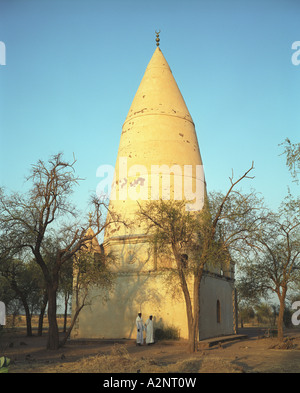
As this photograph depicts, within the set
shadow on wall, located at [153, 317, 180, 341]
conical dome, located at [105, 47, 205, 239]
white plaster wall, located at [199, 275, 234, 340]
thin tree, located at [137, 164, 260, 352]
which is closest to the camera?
thin tree, located at [137, 164, 260, 352]

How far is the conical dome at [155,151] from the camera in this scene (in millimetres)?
19984

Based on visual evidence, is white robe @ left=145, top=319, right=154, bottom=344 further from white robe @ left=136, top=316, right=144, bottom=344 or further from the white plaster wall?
the white plaster wall

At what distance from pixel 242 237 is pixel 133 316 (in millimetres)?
7240

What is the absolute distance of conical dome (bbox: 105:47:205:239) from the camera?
19984mm

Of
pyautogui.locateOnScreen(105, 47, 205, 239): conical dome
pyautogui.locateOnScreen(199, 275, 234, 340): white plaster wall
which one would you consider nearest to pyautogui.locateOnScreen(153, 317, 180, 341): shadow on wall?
pyautogui.locateOnScreen(199, 275, 234, 340): white plaster wall

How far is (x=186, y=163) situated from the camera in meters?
20.7

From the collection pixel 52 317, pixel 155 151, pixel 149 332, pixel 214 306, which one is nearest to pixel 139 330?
pixel 149 332

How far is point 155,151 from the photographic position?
20547 mm

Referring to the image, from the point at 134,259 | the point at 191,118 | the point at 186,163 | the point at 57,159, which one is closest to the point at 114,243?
the point at 134,259

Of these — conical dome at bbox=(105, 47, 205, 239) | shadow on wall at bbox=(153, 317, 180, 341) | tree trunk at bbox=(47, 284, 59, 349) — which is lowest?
shadow on wall at bbox=(153, 317, 180, 341)

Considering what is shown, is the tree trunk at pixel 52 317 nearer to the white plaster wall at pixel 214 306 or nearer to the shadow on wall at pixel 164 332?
the shadow on wall at pixel 164 332

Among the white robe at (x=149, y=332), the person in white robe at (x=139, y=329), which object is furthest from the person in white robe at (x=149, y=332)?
the person in white robe at (x=139, y=329)

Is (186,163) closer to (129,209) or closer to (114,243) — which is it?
(129,209)

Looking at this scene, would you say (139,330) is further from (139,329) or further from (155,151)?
(155,151)
